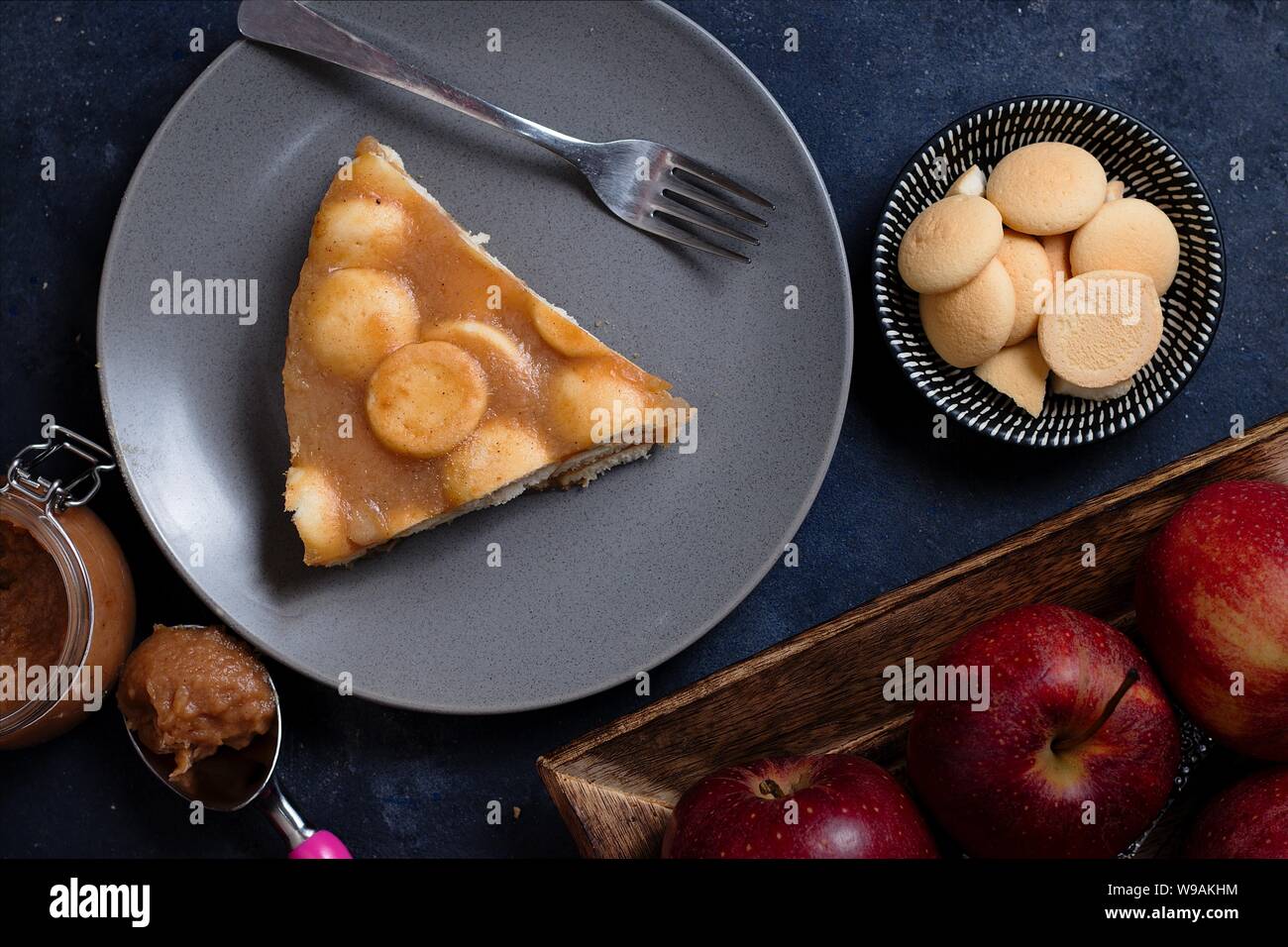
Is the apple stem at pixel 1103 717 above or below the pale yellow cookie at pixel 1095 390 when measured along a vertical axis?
below

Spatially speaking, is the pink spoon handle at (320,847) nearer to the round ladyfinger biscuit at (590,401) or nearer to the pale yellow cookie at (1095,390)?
the round ladyfinger biscuit at (590,401)

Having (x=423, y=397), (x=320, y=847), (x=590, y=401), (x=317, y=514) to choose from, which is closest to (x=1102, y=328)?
(x=590, y=401)

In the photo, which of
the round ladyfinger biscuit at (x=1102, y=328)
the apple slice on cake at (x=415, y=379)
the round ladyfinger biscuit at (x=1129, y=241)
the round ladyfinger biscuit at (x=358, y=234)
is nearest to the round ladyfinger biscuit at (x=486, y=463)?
the apple slice on cake at (x=415, y=379)

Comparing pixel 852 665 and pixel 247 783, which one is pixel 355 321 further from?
pixel 852 665

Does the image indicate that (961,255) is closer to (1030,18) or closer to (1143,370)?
(1143,370)

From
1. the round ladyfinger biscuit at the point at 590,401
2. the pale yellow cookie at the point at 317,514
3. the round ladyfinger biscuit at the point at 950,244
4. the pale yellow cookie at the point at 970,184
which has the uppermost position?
the pale yellow cookie at the point at 970,184

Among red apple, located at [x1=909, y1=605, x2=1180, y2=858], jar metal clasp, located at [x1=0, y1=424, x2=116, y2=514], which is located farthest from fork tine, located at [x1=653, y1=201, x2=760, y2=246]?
jar metal clasp, located at [x1=0, y1=424, x2=116, y2=514]
